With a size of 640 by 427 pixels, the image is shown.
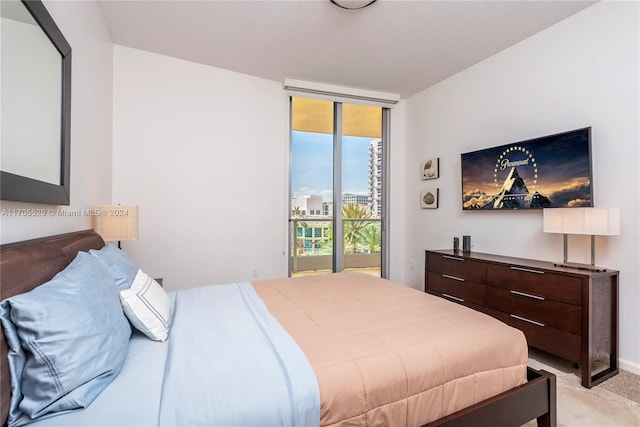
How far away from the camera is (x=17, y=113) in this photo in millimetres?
1232

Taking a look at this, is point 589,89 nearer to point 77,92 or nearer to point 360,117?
point 360,117

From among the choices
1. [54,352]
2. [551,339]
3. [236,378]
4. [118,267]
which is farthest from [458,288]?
[54,352]

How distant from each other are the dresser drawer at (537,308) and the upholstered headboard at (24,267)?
291 centimetres

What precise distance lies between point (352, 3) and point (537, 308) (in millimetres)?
2777

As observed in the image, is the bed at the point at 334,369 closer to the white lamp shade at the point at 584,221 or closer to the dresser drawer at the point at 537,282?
the dresser drawer at the point at 537,282

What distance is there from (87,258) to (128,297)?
27 centimetres

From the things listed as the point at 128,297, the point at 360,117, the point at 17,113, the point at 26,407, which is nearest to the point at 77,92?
the point at 17,113

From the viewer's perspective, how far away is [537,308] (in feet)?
7.67

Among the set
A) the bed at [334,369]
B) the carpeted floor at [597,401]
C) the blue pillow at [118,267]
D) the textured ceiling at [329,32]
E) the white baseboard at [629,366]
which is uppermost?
the textured ceiling at [329,32]

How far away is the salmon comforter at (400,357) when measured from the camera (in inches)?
42.3

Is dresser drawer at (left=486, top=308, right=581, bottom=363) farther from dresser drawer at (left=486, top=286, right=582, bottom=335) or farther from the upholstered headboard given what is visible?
the upholstered headboard

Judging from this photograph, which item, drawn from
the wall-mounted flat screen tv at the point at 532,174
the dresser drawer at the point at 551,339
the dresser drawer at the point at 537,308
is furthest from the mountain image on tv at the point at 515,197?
the dresser drawer at the point at 551,339

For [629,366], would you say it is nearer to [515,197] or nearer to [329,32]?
[515,197]

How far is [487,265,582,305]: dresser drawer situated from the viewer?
2.12 m
